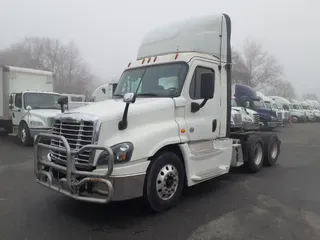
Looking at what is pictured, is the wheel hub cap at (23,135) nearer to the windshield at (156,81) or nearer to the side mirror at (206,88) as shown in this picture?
the windshield at (156,81)

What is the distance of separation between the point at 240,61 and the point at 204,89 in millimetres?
49301

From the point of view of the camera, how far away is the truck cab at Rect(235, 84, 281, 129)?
20.9 meters

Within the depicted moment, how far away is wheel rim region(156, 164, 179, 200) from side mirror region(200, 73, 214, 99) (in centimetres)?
142

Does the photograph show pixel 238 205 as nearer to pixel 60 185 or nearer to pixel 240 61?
pixel 60 185

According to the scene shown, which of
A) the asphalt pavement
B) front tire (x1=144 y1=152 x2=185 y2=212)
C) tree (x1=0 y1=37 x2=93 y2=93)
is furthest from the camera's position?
tree (x1=0 y1=37 x2=93 y2=93)

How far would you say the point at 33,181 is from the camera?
21.9 feet

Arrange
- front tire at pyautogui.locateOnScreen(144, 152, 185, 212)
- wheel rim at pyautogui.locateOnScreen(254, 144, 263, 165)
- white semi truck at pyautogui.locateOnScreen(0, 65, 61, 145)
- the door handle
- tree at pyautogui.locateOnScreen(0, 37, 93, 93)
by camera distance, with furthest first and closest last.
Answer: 1. tree at pyautogui.locateOnScreen(0, 37, 93, 93)
2. white semi truck at pyautogui.locateOnScreen(0, 65, 61, 145)
3. wheel rim at pyautogui.locateOnScreen(254, 144, 263, 165)
4. the door handle
5. front tire at pyautogui.locateOnScreen(144, 152, 185, 212)

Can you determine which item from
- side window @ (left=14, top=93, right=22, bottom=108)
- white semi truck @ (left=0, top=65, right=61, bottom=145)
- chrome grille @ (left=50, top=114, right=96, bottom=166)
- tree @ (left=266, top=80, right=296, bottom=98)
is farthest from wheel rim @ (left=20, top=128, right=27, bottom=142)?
tree @ (left=266, top=80, right=296, bottom=98)

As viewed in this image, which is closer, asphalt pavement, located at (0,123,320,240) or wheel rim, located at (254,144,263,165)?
asphalt pavement, located at (0,123,320,240)

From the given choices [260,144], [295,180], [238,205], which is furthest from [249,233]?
[260,144]

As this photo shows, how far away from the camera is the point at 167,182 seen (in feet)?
15.5

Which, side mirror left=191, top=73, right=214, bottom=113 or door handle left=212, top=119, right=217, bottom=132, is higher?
side mirror left=191, top=73, right=214, bottom=113

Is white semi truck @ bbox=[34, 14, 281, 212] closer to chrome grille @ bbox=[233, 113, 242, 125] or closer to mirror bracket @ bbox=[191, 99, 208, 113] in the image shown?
mirror bracket @ bbox=[191, 99, 208, 113]

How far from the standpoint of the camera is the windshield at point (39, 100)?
12570mm
